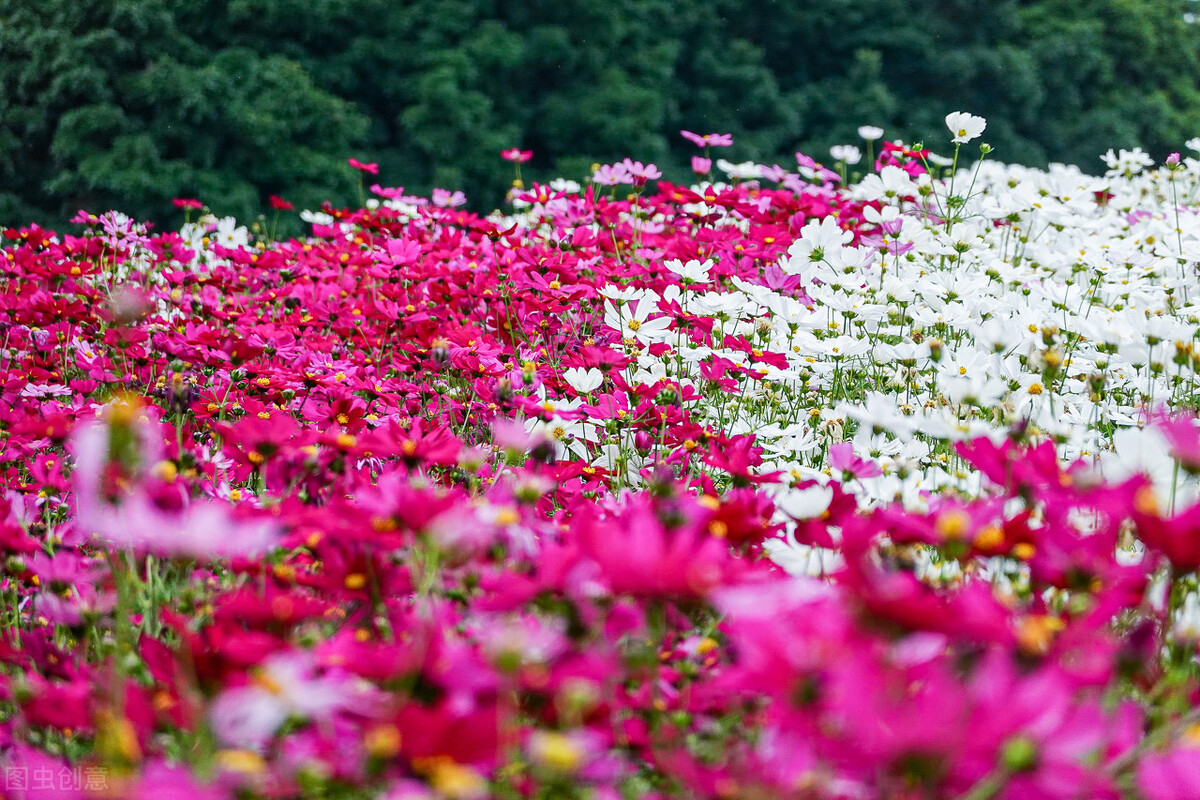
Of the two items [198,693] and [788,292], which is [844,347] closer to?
[788,292]

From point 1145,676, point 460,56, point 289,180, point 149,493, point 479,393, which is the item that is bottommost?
point 289,180

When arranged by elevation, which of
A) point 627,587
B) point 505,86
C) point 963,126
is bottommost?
point 505,86

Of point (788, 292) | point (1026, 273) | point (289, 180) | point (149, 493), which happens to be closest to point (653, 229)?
point (788, 292)

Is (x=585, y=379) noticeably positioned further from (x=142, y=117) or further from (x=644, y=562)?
(x=142, y=117)

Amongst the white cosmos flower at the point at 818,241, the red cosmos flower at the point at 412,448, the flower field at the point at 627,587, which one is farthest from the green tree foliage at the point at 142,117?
the red cosmos flower at the point at 412,448

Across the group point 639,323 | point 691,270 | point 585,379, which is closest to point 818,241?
point 691,270

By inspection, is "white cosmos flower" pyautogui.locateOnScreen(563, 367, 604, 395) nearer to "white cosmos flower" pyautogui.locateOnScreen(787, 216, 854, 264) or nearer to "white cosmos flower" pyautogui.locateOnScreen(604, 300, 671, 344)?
"white cosmos flower" pyautogui.locateOnScreen(604, 300, 671, 344)

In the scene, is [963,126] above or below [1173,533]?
below

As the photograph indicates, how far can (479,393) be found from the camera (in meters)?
1.92

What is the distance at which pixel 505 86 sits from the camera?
402 inches

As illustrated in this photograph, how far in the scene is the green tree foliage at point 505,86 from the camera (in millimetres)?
8320

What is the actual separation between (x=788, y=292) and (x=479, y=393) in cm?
105

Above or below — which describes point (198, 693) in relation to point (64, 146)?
above

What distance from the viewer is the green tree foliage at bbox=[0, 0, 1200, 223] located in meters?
8.32
